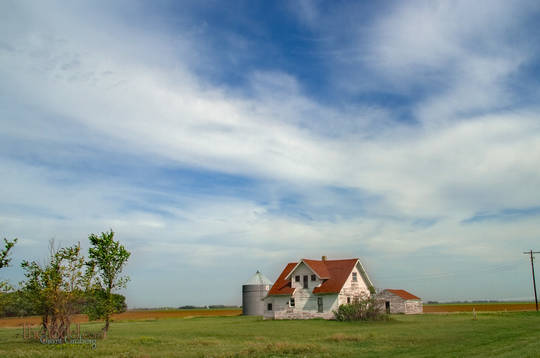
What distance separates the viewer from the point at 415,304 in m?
73.7

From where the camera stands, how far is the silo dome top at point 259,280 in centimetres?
7775

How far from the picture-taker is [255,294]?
3059 inches

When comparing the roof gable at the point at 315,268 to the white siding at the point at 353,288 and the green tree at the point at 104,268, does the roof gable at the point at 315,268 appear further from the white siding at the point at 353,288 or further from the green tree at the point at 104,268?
the green tree at the point at 104,268

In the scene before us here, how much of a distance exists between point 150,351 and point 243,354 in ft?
19.4

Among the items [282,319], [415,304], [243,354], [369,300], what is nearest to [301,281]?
[282,319]

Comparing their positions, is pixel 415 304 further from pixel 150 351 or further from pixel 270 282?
pixel 150 351

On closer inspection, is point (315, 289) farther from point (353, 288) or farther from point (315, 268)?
point (353, 288)

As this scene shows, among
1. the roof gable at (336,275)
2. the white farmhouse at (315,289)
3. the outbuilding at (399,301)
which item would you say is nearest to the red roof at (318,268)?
the white farmhouse at (315,289)

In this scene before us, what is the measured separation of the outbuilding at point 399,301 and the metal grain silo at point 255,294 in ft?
63.1

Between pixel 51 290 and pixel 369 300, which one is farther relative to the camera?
pixel 369 300

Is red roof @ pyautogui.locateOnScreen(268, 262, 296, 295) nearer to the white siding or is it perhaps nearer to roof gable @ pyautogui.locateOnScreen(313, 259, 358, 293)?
roof gable @ pyautogui.locateOnScreen(313, 259, 358, 293)

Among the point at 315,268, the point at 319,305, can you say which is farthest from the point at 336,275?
the point at 319,305

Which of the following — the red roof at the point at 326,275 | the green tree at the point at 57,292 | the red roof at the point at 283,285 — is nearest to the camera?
the green tree at the point at 57,292

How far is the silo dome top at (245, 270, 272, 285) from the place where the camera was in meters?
77.8
